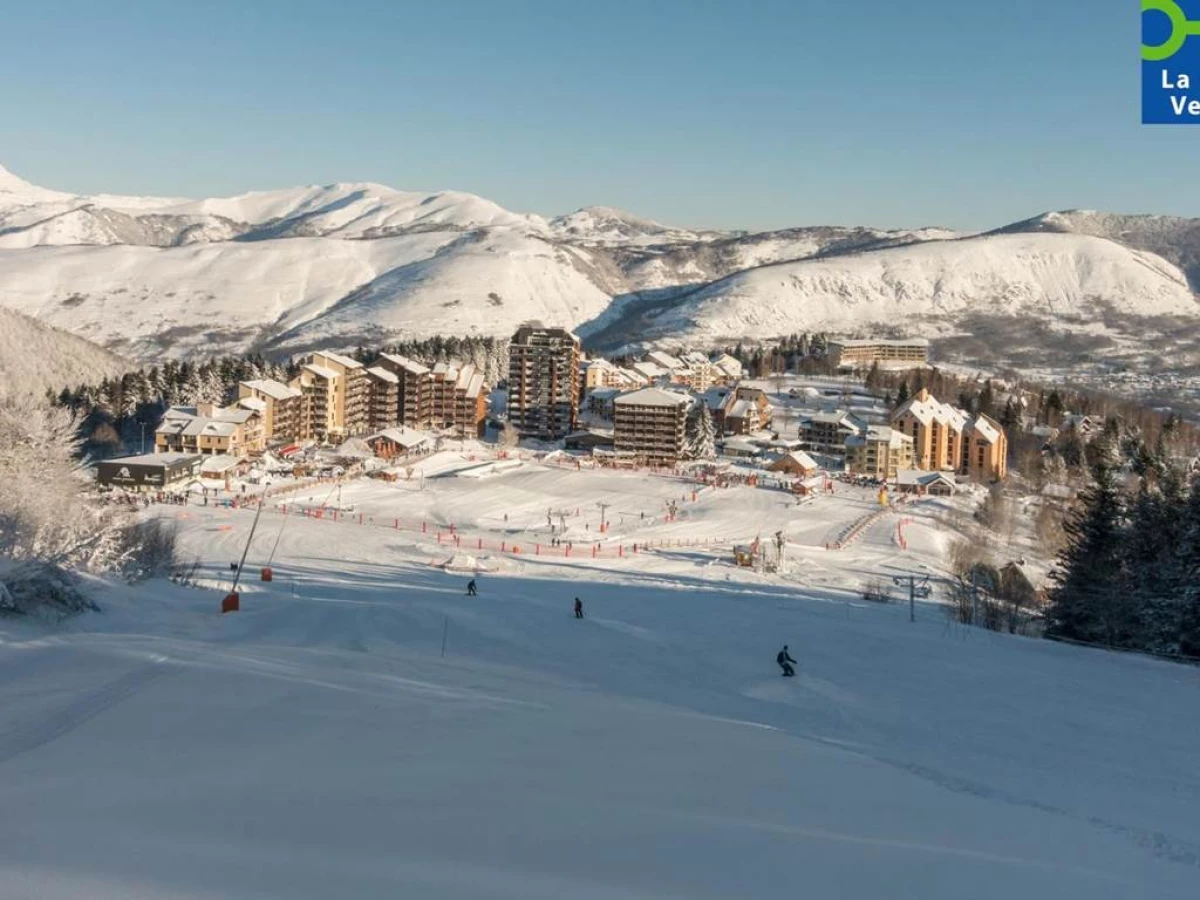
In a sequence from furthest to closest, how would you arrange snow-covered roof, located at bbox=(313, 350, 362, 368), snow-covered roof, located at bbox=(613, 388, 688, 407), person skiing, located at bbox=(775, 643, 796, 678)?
1. snow-covered roof, located at bbox=(313, 350, 362, 368)
2. snow-covered roof, located at bbox=(613, 388, 688, 407)
3. person skiing, located at bbox=(775, 643, 796, 678)

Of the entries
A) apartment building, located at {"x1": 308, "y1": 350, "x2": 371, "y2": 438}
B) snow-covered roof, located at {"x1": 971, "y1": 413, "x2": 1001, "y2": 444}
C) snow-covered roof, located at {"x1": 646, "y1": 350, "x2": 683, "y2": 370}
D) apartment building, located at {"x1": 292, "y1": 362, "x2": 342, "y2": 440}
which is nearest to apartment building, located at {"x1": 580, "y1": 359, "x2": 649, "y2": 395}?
snow-covered roof, located at {"x1": 646, "y1": 350, "x2": 683, "y2": 370}

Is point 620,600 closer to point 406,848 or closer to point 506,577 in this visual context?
Result: point 506,577

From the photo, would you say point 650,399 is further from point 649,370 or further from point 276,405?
point 649,370

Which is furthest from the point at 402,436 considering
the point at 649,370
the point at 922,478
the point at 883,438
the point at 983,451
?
the point at 649,370

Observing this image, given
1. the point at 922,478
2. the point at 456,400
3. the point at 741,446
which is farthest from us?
the point at 456,400

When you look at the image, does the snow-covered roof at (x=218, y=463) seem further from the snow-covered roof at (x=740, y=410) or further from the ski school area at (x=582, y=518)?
the snow-covered roof at (x=740, y=410)

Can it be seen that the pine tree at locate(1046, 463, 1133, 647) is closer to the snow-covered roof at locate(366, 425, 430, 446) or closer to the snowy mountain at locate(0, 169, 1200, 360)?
the snow-covered roof at locate(366, 425, 430, 446)
